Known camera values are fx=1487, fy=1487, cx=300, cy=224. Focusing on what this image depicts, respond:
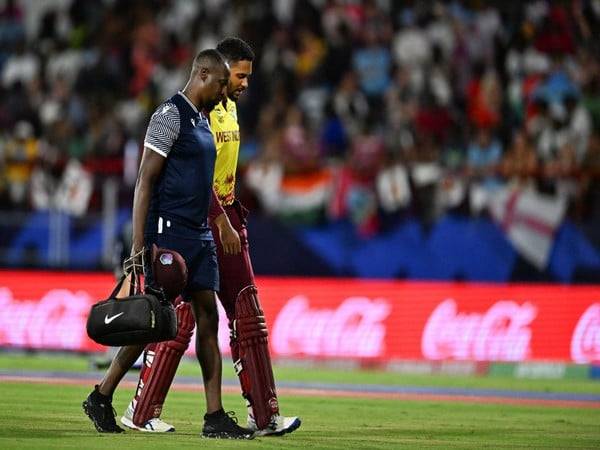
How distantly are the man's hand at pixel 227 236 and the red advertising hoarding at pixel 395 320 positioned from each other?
860cm

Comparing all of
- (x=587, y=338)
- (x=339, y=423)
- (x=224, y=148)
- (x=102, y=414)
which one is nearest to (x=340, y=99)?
(x=587, y=338)

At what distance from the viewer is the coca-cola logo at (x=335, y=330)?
1842 centimetres

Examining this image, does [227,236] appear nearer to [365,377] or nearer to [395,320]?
[365,377]

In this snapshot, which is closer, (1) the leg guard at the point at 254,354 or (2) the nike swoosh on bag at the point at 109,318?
(2) the nike swoosh on bag at the point at 109,318

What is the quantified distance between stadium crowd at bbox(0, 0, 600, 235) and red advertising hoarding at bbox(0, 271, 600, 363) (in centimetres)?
89

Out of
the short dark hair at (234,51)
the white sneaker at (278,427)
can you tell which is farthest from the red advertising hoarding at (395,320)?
the short dark hair at (234,51)

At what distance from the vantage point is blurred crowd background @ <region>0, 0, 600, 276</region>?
61.1 ft

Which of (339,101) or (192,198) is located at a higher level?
(339,101)

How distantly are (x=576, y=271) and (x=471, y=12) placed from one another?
6.57 metres

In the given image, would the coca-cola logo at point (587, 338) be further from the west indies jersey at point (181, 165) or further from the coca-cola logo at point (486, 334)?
the west indies jersey at point (181, 165)

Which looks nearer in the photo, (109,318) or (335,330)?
(109,318)

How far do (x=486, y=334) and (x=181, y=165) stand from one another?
9.42 meters

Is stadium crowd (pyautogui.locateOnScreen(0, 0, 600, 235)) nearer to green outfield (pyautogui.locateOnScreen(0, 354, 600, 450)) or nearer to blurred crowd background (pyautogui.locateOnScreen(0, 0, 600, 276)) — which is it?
blurred crowd background (pyautogui.locateOnScreen(0, 0, 600, 276))

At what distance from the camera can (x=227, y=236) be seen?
965 cm
